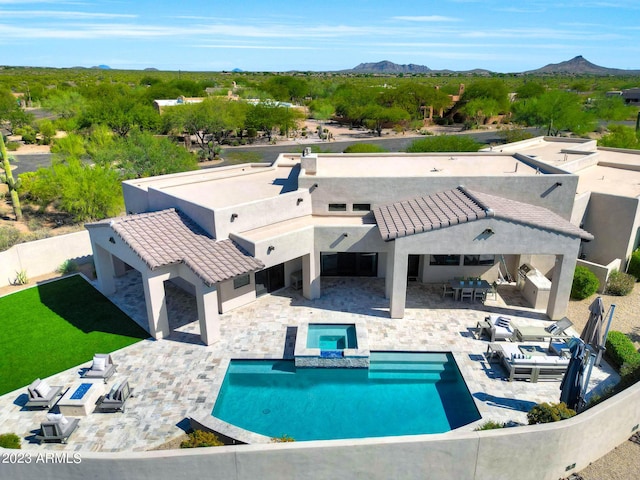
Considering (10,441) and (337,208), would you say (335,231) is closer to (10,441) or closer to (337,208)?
(337,208)

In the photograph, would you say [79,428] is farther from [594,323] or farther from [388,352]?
[594,323]

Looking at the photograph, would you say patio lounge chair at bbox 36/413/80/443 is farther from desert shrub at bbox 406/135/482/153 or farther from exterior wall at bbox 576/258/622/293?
desert shrub at bbox 406/135/482/153

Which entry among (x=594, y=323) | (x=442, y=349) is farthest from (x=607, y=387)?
(x=442, y=349)

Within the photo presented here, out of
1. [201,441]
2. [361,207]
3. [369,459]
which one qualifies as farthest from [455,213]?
[201,441]

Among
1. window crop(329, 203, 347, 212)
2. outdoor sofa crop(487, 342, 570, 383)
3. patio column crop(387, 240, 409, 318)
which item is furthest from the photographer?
window crop(329, 203, 347, 212)

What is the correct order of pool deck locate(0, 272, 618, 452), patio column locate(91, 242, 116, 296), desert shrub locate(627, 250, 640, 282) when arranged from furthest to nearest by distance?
desert shrub locate(627, 250, 640, 282)
patio column locate(91, 242, 116, 296)
pool deck locate(0, 272, 618, 452)

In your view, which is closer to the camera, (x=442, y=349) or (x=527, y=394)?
(x=527, y=394)

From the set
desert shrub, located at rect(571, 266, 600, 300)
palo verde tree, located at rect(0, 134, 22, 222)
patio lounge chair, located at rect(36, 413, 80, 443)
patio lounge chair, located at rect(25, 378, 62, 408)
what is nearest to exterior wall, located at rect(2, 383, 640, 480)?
patio lounge chair, located at rect(36, 413, 80, 443)
